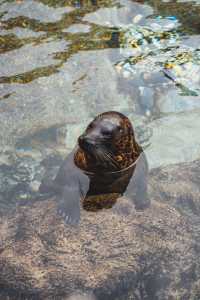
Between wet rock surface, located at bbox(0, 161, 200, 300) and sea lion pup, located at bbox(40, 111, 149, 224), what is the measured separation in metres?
0.14

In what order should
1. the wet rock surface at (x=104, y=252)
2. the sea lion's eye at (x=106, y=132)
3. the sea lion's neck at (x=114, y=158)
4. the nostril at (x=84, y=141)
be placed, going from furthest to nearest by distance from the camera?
the sea lion's neck at (x=114, y=158)
the sea lion's eye at (x=106, y=132)
the nostril at (x=84, y=141)
the wet rock surface at (x=104, y=252)

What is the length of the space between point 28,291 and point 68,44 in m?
4.81

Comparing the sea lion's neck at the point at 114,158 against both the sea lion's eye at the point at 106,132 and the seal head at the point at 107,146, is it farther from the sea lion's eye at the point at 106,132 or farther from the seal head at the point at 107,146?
the sea lion's eye at the point at 106,132

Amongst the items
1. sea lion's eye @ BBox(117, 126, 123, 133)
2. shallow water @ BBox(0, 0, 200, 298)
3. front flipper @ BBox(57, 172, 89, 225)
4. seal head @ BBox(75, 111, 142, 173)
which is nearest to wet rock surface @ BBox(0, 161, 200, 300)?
front flipper @ BBox(57, 172, 89, 225)

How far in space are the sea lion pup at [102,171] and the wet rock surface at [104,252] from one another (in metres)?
0.14

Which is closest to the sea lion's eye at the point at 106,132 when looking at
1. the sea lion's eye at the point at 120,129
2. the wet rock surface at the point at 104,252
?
the sea lion's eye at the point at 120,129

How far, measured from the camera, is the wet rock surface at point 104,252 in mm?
4043

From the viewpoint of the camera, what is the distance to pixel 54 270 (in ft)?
13.6

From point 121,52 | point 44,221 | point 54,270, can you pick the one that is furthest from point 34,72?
point 54,270

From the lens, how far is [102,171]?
213 inches

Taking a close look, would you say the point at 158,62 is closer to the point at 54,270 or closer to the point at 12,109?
the point at 12,109

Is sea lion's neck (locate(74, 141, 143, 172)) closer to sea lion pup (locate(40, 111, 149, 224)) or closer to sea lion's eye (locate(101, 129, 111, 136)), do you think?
sea lion pup (locate(40, 111, 149, 224))

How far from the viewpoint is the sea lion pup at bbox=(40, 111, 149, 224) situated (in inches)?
190

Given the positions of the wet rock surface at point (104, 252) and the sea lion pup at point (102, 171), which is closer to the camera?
the wet rock surface at point (104, 252)
